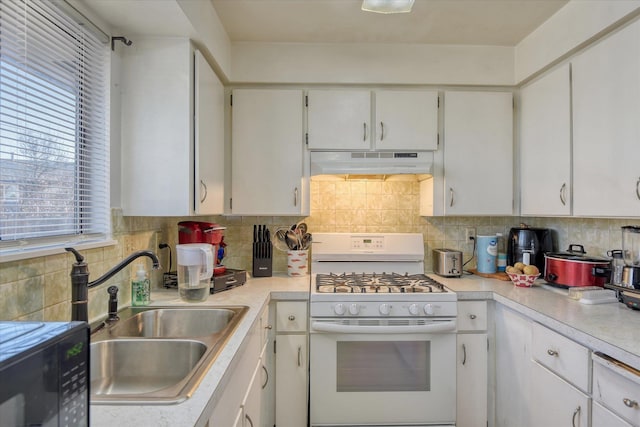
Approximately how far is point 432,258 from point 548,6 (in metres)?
1.60

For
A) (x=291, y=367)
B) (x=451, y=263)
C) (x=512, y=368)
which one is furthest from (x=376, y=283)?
(x=512, y=368)

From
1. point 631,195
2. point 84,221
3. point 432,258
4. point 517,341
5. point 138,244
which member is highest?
point 631,195

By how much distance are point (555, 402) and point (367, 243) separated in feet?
4.29

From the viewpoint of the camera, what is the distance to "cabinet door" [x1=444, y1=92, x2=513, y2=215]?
2.28 m

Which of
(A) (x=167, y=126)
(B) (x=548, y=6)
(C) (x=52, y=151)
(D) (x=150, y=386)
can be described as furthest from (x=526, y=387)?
(C) (x=52, y=151)

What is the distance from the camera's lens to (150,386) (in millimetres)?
1178

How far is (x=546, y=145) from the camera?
203cm

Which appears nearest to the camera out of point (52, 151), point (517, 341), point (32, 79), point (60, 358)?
point (60, 358)

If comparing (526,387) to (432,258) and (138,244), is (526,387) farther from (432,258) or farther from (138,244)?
(138,244)

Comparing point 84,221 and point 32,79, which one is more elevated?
point 32,79

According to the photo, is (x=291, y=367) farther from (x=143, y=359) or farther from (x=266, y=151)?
(x=266, y=151)

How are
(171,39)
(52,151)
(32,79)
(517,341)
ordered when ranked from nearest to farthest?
(32,79)
(52,151)
(171,39)
(517,341)

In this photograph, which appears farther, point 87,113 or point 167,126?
point 167,126

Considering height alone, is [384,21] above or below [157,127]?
above
